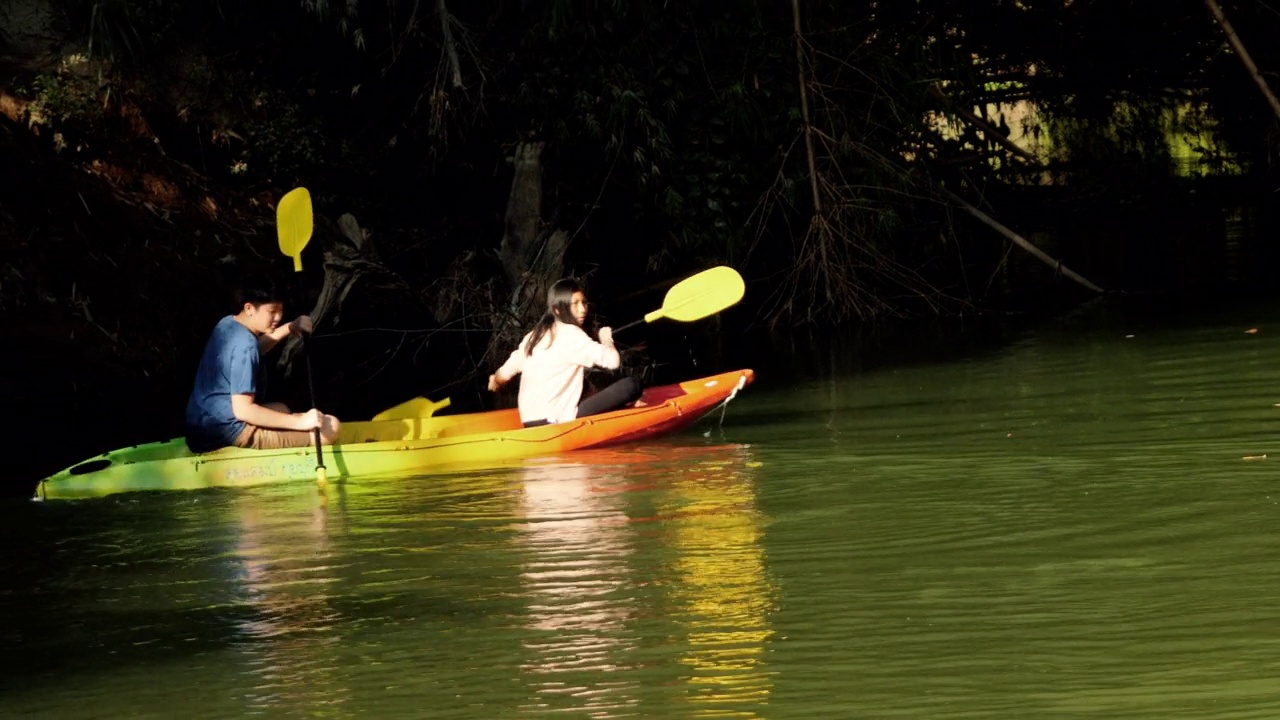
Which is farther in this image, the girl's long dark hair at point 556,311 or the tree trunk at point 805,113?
the tree trunk at point 805,113

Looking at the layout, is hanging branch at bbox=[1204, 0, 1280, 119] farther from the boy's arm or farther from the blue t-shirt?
the blue t-shirt

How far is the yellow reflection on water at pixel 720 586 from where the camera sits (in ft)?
15.0

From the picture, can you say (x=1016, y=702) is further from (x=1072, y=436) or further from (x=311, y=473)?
(x=311, y=473)

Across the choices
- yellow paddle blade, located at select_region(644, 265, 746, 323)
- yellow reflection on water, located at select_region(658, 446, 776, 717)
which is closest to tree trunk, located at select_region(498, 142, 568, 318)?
yellow paddle blade, located at select_region(644, 265, 746, 323)

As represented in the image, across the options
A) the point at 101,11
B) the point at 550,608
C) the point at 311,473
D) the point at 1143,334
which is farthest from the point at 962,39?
the point at 550,608

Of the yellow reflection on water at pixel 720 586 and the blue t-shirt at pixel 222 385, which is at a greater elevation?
the blue t-shirt at pixel 222 385

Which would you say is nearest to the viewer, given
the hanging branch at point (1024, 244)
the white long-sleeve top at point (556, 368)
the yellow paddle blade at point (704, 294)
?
the white long-sleeve top at point (556, 368)

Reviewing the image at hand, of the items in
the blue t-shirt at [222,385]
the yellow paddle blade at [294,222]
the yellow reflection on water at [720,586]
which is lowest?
the yellow reflection on water at [720,586]

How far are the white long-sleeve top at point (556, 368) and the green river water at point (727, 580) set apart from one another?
44 centimetres

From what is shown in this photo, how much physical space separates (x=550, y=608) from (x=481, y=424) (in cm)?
438

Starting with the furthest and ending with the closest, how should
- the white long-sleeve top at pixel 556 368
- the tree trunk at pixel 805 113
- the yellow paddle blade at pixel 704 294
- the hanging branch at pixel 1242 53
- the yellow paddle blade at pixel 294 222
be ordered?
the tree trunk at pixel 805 113
the hanging branch at pixel 1242 53
the yellow paddle blade at pixel 704 294
the yellow paddle blade at pixel 294 222
the white long-sleeve top at pixel 556 368

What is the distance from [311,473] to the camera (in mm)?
8805

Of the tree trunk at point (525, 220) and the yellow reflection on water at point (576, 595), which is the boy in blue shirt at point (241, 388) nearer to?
the yellow reflection on water at point (576, 595)

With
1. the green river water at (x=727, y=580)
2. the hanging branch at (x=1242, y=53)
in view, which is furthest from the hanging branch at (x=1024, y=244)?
the green river water at (x=727, y=580)
